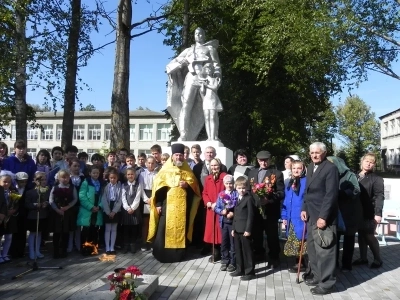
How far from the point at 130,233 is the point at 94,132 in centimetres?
5310

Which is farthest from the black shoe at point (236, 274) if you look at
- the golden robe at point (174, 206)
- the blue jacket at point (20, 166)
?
the blue jacket at point (20, 166)

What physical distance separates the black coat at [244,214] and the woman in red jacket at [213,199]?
79cm

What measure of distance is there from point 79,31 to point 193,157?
7738 mm

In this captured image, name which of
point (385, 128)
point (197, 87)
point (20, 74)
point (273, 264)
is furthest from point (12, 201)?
point (385, 128)

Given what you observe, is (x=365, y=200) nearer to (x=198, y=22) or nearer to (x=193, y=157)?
(x=193, y=157)

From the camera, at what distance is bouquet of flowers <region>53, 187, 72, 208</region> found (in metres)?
7.35

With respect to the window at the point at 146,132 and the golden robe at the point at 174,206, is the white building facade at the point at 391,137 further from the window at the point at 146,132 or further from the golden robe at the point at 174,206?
the golden robe at the point at 174,206

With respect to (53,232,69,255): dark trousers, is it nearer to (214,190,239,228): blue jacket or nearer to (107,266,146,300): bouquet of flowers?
(214,190,239,228): blue jacket

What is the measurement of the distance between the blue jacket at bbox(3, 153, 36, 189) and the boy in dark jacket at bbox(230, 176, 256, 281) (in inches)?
142

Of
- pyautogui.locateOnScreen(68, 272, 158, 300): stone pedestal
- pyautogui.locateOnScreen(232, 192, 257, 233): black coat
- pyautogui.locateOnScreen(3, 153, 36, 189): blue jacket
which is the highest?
pyautogui.locateOnScreen(3, 153, 36, 189): blue jacket

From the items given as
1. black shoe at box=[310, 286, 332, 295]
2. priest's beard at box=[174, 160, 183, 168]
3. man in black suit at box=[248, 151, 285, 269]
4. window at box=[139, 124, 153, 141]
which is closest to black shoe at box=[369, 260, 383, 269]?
man in black suit at box=[248, 151, 285, 269]

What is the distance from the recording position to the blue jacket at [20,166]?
7730 mm

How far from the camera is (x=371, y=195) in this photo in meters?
7.14

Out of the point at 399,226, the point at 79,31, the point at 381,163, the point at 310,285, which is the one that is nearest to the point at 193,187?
the point at 310,285
